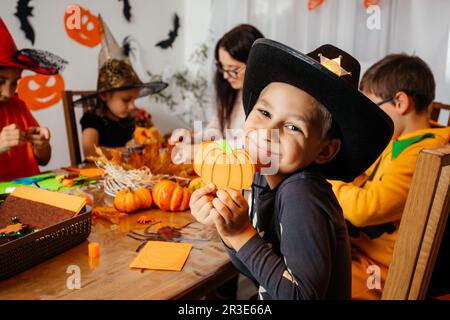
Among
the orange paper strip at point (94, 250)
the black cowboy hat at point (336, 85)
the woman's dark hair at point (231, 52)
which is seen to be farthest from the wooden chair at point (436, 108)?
the orange paper strip at point (94, 250)

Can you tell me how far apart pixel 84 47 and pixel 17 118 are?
3.59 ft

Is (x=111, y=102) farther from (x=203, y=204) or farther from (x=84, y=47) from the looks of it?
(x=203, y=204)

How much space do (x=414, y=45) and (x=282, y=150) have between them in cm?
123

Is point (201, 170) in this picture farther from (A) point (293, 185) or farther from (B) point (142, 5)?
(B) point (142, 5)

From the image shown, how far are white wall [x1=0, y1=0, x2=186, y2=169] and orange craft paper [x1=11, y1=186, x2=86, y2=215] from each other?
70.5 inches

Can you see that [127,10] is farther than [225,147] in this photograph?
Yes

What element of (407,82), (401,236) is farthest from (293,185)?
(407,82)

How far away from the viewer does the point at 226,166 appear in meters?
0.57

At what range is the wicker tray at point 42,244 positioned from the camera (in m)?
0.67

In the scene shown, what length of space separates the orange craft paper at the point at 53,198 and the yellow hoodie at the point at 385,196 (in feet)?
2.42

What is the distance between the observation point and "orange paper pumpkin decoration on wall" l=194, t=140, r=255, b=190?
563 mm

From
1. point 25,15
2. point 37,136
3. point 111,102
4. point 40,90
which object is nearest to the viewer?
point 37,136

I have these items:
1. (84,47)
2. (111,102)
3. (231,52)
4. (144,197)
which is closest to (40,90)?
(84,47)

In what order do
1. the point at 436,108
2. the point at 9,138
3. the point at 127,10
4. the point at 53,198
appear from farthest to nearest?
the point at 127,10, the point at 436,108, the point at 9,138, the point at 53,198
